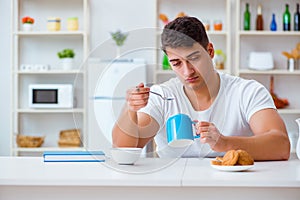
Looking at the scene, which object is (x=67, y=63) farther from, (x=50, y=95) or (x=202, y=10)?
(x=202, y=10)

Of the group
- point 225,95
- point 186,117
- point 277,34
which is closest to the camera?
point 186,117

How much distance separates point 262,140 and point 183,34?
1.71ft

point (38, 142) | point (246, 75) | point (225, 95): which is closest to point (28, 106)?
point (38, 142)

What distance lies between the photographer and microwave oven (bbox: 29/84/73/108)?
513 centimetres

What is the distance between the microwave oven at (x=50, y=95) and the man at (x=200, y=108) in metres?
3.07

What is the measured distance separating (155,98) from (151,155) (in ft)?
0.64

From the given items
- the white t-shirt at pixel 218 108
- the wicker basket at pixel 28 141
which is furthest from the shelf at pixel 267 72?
the white t-shirt at pixel 218 108

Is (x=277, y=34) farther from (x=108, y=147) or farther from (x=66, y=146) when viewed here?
(x=108, y=147)

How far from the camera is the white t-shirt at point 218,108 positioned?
189cm

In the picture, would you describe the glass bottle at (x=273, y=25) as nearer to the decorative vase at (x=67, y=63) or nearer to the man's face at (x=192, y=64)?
the decorative vase at (x=67, y=63)

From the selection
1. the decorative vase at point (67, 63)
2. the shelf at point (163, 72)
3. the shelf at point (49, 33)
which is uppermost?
the shelf at point (49, 33)

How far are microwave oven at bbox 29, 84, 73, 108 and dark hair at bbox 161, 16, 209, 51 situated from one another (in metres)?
3.21

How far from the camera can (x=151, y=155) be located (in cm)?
194

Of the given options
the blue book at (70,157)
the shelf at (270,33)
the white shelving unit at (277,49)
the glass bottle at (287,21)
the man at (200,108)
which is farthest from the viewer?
the white shelving unit at (277,49)
